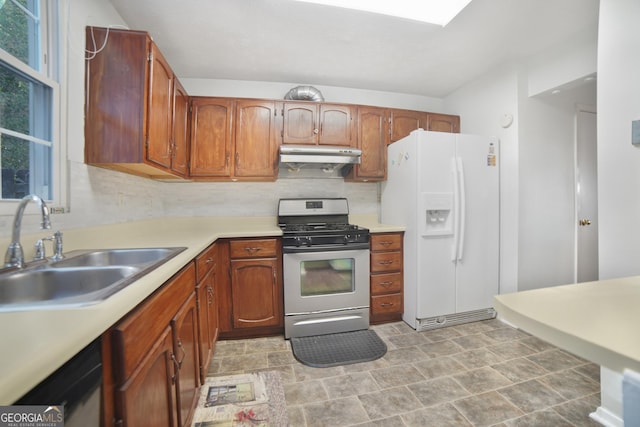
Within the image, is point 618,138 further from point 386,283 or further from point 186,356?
point 186,356

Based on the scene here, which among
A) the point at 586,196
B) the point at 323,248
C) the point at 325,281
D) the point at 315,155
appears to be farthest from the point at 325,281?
the point at 586,196

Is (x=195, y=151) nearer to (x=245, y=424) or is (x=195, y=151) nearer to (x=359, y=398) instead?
(x=245, y=424)

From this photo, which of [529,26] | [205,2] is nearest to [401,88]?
[529,26]

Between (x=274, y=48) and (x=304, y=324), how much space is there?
8.08ft

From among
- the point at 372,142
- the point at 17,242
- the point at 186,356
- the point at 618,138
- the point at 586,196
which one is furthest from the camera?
the point at 372,142

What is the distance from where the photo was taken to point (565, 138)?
2.68 metres

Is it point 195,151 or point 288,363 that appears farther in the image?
point 195,151

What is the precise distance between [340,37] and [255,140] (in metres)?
1.20

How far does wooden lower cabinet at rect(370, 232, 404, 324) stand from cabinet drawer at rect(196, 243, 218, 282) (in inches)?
56.8

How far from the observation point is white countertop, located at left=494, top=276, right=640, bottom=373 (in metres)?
0.51

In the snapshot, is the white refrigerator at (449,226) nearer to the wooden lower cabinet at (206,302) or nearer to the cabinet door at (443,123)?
the cabinet door at (443,123)

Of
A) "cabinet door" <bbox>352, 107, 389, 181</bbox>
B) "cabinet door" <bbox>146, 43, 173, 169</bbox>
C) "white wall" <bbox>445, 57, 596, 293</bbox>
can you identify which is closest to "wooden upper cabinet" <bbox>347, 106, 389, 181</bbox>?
"cabinet door" <bbox>352, 107, 389, 181</bbox>

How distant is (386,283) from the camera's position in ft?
8.54

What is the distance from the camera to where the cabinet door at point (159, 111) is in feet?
5.47
